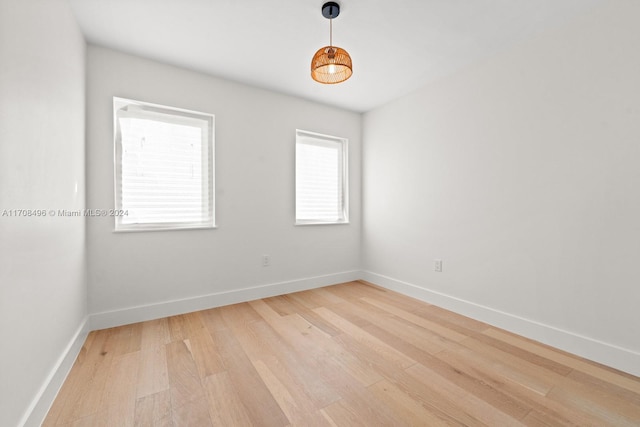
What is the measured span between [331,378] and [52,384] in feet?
5.14

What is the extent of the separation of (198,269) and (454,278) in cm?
267

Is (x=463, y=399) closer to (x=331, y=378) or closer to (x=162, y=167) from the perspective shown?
(x=331, y=378)

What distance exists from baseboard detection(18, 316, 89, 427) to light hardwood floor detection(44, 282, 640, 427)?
0.05 m

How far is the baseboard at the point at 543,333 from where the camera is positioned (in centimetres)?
179

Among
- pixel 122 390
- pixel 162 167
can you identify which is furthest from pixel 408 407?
pixel 162 167

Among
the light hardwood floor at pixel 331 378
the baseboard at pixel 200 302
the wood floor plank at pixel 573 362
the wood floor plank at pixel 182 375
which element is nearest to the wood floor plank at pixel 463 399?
the light hardwood floor at pixel 331 378

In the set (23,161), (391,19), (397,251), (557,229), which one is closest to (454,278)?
(397,251)

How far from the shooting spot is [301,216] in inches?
139

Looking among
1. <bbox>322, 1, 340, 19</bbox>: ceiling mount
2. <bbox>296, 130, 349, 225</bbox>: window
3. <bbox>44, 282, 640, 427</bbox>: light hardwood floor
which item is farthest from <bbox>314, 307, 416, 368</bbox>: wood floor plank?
<bbox>322, 1, 340, 19</bbox>: ceiling mount

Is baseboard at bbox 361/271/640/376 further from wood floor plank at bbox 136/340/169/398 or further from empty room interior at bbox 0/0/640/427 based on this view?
wood floor plank at bbox 136/340/169/398

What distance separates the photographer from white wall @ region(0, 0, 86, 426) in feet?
3.63

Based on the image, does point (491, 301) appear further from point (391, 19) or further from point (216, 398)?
point (391, 19)

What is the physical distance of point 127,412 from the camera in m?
1.40

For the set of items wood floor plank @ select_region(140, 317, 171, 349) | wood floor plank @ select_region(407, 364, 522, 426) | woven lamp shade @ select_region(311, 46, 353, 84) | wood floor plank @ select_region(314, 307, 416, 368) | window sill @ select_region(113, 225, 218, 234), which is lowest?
wood floor plank @ select_region(407, 364, 522, 426)
